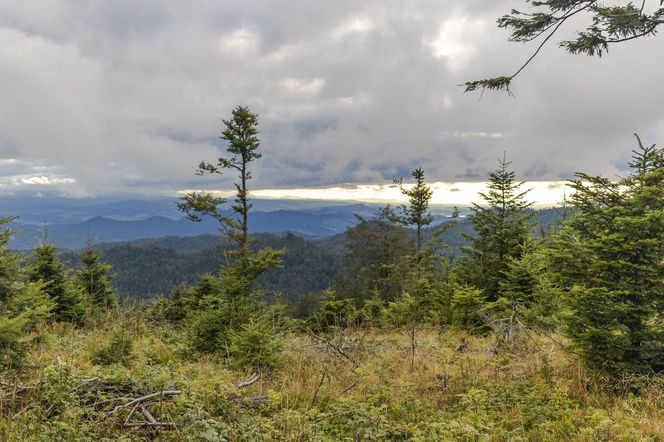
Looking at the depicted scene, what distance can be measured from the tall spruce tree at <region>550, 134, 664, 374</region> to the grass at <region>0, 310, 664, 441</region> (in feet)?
1.68

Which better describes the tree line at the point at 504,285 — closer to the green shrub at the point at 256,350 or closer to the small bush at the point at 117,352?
the green shrub at the point at 256,350

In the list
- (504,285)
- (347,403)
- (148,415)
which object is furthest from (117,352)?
(504,285)

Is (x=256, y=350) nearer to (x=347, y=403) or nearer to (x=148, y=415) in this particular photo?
(x=347, y=403)

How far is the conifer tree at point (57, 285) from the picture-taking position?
15055mm

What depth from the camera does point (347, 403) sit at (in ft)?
14.6

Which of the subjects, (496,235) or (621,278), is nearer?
(621,278)

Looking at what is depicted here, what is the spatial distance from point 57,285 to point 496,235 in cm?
1929

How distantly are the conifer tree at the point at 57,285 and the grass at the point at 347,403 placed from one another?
10.1 meters

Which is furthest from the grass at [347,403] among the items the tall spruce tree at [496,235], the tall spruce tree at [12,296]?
the tall spruce tree at [496,235]

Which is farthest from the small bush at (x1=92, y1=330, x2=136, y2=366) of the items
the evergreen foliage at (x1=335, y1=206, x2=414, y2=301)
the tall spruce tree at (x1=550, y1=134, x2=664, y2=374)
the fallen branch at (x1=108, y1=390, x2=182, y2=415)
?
the evergreen foliage at (x1=335, y1=206, x2=414, y2=301)

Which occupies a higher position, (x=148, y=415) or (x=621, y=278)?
(x=621, y=278)

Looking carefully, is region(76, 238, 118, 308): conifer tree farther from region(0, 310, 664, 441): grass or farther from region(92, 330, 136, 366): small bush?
region(0, 310, 664, 441): grass

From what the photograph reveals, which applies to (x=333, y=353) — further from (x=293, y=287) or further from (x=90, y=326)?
(x=293, y=287)

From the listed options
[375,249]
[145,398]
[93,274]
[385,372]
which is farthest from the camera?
[375,249]
